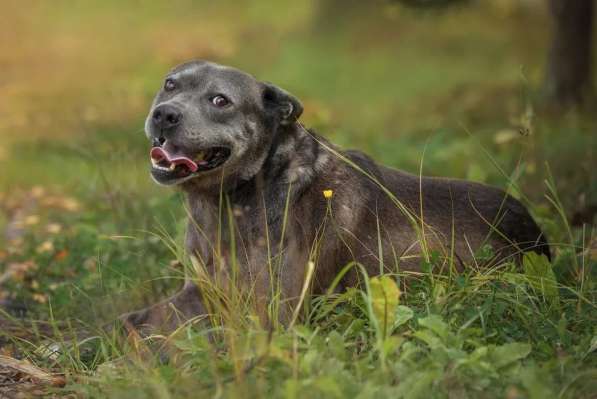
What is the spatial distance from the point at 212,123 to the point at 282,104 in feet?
1.35

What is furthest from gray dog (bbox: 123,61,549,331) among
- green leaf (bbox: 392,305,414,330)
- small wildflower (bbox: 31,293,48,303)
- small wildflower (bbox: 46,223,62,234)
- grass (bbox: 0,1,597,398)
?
small wildflower (bbox: 46,223,62,234)

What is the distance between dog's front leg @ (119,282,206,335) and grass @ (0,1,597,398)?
3.8 inches

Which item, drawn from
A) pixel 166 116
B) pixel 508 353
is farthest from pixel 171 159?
pixel 508 353

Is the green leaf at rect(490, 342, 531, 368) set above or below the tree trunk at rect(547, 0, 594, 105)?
above

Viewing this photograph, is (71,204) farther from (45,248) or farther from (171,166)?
(171,166)

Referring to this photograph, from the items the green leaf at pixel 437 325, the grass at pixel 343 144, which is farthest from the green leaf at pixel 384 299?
the green leaf at pixel 437 325

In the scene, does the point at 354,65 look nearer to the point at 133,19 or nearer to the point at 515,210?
the point at 133,19

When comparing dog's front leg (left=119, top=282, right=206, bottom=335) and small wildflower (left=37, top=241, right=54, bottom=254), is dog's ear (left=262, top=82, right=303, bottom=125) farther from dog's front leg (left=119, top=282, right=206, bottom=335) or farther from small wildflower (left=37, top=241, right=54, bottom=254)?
small wildflower (left=37, top=241, right=54, bottom=254)

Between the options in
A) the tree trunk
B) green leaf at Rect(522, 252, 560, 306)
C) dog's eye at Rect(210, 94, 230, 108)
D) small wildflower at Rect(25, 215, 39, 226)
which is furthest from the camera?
the tree trunk

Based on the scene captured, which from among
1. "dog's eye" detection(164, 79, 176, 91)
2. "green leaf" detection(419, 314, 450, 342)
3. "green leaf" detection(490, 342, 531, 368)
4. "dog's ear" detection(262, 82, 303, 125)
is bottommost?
"green leaf" detection(490, 342, 531, 368)

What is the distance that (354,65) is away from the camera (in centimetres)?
1571

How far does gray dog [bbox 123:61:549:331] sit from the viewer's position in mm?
4980

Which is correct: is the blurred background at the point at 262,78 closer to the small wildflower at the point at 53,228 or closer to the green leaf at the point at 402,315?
the small wildflower at the point at 53,228

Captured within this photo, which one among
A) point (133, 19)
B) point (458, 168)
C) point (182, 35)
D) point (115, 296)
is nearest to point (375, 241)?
point (115, 296)
